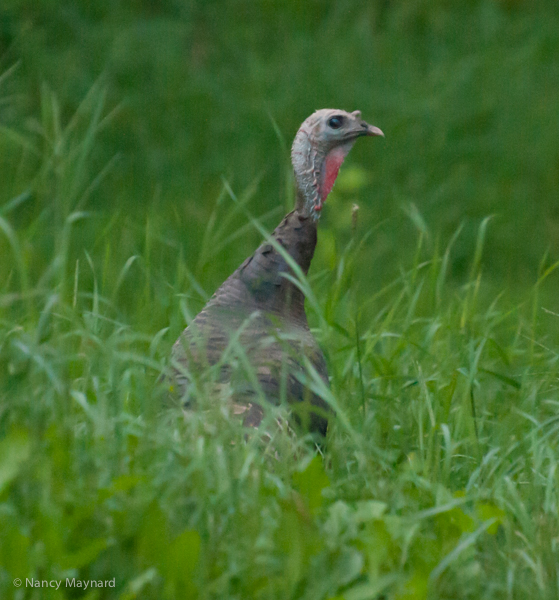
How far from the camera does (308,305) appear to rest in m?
3.66

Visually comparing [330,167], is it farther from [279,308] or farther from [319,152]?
[279,308]

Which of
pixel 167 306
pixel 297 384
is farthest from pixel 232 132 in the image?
pixel 297 384

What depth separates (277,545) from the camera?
184 cm

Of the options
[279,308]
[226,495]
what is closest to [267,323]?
[279,308]

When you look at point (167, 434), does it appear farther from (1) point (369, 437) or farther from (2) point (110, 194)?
(2) point (110, 194)

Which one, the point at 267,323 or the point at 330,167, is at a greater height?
the point at 330,167

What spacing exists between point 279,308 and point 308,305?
64 centimetres

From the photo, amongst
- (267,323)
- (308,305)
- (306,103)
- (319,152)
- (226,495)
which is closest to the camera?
(226,495)

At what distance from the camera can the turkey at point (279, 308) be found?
8.64 feet

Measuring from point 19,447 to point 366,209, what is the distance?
425cm

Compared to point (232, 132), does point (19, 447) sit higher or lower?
higher

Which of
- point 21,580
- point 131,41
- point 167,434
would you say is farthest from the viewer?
point 131,41

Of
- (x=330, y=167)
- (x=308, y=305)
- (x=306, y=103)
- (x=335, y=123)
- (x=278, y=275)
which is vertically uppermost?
(x=335, y=123)

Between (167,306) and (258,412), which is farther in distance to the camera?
(167,306)
